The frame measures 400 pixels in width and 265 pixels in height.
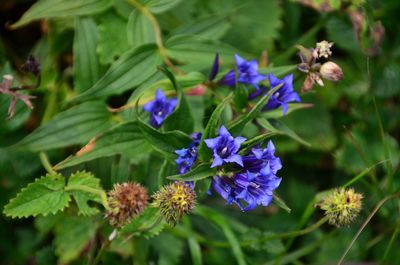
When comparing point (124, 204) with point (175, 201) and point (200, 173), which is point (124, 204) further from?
point (200, 173)

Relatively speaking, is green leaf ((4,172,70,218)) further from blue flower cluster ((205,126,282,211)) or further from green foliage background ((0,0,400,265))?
blue flower cluster ((205,126,282,211))

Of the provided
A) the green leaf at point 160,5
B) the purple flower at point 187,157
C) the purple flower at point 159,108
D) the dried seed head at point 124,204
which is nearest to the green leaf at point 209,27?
the green leaf at point 160,5

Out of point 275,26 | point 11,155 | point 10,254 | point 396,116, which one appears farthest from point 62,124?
point 396,116

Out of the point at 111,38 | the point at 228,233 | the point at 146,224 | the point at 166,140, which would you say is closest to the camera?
the point at 166,140

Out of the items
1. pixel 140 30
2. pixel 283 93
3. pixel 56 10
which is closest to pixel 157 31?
pixel 140 30

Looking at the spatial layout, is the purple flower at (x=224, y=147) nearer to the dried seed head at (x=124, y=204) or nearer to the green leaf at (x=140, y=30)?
the dried seed head at (x=124, y=204)
